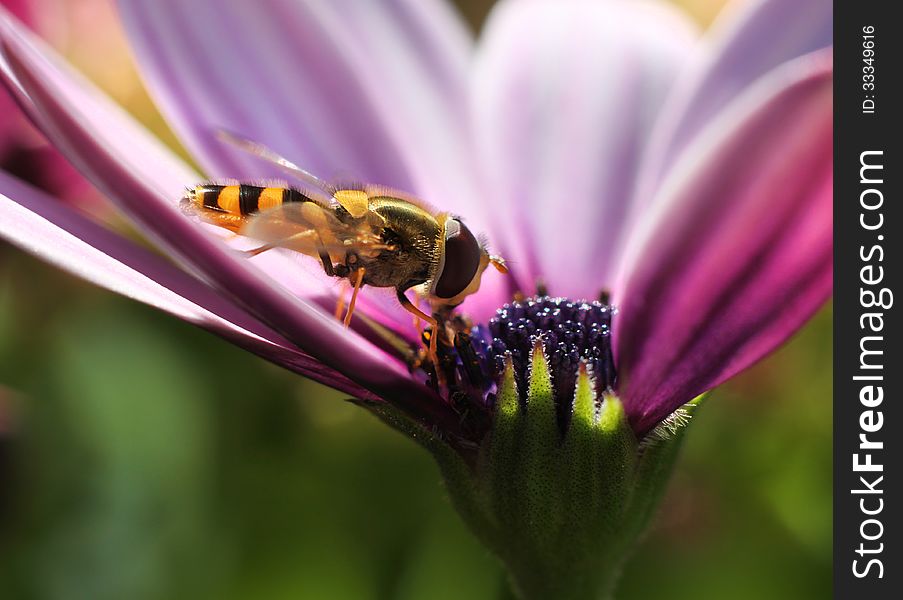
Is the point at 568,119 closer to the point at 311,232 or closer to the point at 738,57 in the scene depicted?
the point at 738,57

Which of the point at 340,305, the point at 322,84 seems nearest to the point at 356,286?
the point at 340,305

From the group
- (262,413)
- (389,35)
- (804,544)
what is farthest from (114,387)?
(804,544)

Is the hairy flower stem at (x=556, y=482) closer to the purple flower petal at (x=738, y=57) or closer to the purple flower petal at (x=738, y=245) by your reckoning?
the purple flower petal at (x=738, y=245)

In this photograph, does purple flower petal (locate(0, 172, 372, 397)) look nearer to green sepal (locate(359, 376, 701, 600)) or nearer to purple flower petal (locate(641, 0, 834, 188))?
green sepal (locate(359, 376, 701, 600))

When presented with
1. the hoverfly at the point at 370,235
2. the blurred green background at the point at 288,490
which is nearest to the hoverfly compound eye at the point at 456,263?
the hoverfly at the point at 370,235
